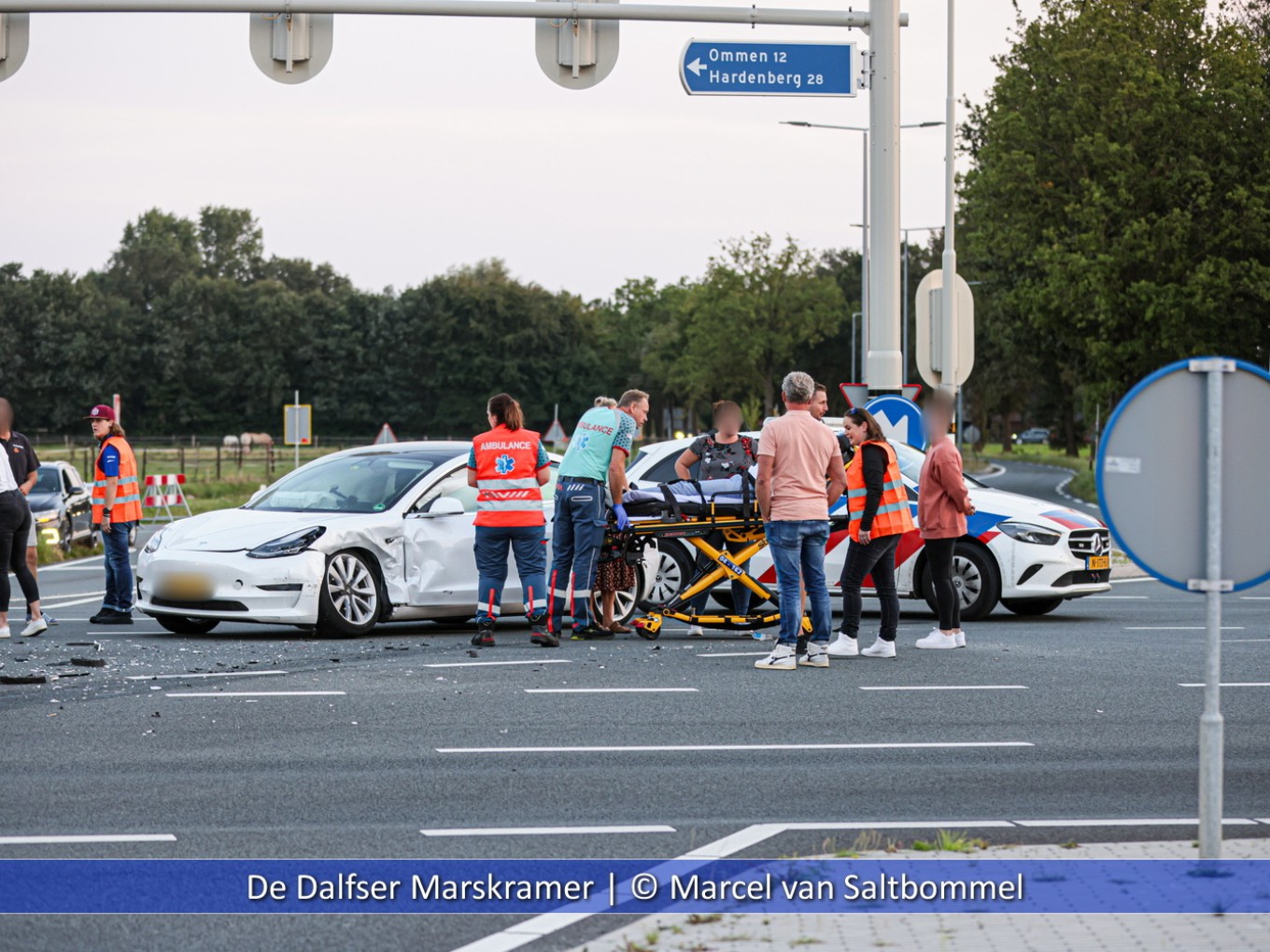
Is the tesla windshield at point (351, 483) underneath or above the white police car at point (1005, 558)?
above

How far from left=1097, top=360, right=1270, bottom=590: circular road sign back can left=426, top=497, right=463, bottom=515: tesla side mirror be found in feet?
29.7

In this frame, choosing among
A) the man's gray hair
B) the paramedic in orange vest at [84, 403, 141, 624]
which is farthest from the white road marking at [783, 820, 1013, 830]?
the paramedic in orange vest at [84, 403, 141, 624]

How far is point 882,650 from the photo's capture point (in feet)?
40.4

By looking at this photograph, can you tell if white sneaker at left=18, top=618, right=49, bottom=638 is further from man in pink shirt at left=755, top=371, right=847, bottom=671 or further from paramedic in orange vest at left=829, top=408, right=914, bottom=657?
paramedic in orange vest at left=829, top=408, right=914, bottom=657

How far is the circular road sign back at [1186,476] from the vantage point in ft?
17.5

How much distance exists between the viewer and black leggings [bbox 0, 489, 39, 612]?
45.0 feet

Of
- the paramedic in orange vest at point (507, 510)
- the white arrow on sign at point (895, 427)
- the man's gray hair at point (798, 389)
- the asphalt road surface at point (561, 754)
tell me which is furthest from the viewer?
the white arrow on sign at point (895, 427)

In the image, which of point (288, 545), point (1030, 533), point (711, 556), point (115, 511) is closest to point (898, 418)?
point (1030, 533)

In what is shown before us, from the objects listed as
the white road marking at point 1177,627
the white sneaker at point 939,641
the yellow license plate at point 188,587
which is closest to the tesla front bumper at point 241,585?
the yellow license plate at point 188,587

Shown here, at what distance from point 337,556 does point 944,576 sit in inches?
177

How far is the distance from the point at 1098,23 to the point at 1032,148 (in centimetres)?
347

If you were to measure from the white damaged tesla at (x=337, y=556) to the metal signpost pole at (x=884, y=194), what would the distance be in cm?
436

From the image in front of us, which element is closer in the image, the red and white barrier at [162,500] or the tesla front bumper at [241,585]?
the tesla front bumper at [241,585]

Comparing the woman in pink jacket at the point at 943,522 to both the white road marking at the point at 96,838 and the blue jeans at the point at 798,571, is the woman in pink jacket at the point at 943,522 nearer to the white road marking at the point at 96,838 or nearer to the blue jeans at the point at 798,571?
Result: the blue jeans at the point at 798,571
